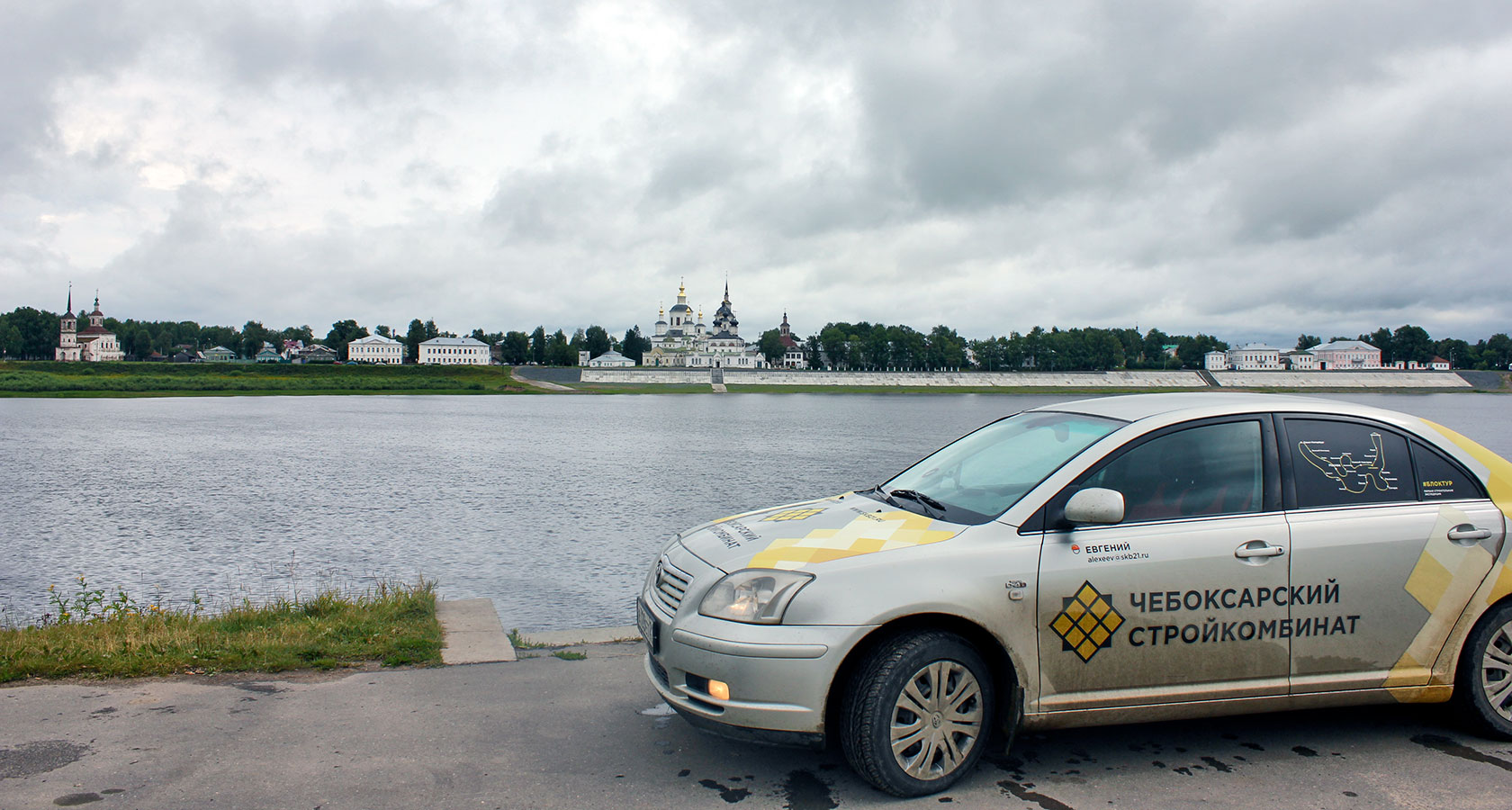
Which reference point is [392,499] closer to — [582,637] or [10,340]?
[582,637]

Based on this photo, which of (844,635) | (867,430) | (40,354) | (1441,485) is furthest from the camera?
(40,354)

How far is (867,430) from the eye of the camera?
5722 cm

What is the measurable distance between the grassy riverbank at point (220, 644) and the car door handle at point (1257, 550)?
5.62 meters

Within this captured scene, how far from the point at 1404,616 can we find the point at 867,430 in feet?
171

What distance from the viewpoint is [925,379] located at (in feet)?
554

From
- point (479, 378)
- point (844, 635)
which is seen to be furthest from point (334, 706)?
point (479, 378)

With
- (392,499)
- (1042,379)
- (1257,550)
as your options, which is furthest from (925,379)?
(1257,550)

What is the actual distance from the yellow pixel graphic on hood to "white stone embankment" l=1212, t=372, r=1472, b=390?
6987 inches

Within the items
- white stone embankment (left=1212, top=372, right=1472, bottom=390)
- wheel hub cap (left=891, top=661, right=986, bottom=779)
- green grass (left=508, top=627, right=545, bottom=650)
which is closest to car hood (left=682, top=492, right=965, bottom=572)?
wheel hub cap (left=891, top=661, right=986, bottom=779)

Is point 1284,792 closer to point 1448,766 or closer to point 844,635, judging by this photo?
point 1448,766

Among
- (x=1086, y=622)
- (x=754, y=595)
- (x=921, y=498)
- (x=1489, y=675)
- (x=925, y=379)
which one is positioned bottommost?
(x=1489, y=675)

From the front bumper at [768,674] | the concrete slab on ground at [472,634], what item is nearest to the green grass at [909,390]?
the concrete slab on ground at [472,634]

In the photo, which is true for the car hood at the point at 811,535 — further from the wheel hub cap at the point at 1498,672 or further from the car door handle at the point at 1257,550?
the wheel hub cap at the point at 1498,672

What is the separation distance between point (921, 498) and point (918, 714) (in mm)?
1423
